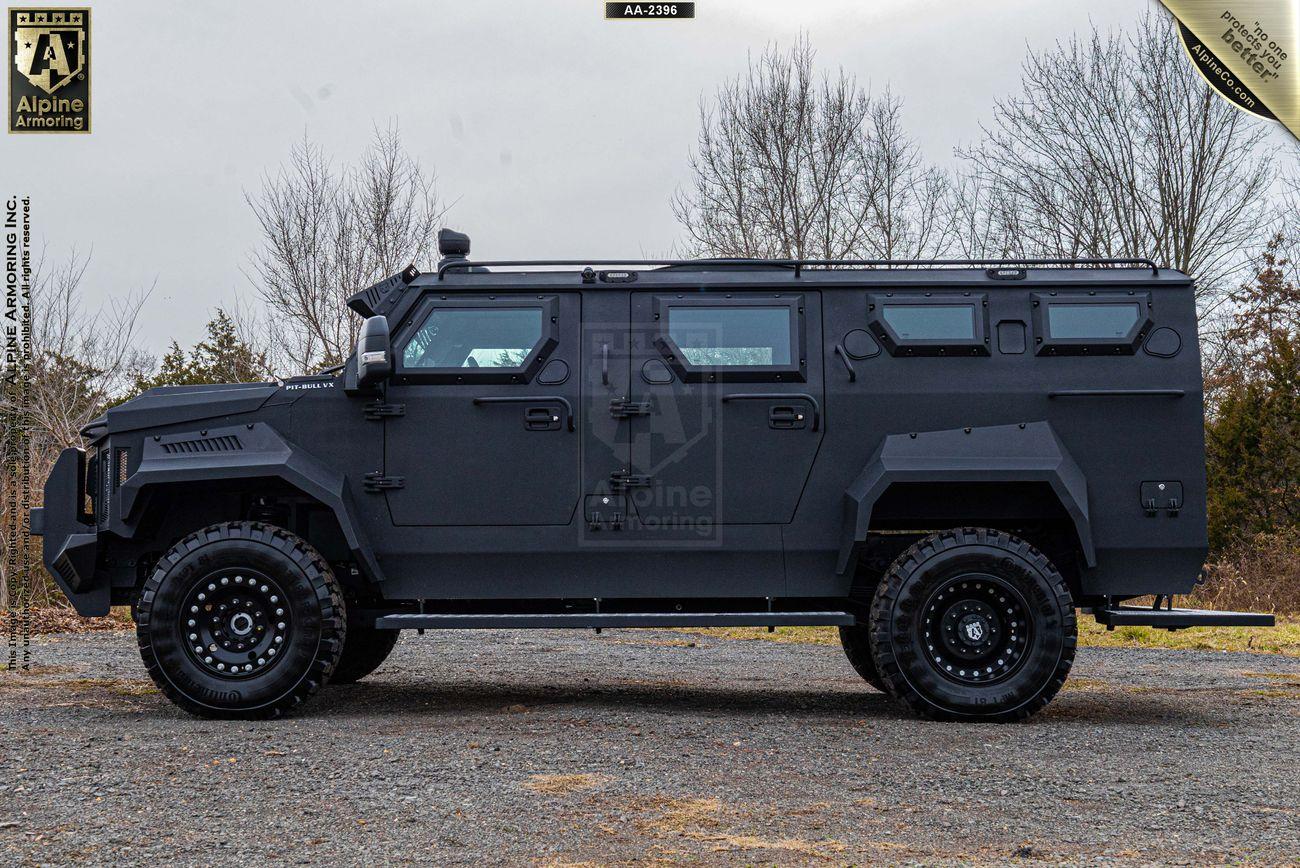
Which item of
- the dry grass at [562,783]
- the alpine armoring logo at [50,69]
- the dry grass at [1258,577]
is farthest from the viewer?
the dry grass at [1258,577]

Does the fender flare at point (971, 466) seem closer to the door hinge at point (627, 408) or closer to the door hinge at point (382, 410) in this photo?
the door hinge at point (627, 408)

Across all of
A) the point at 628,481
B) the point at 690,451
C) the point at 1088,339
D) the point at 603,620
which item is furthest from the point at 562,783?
the point at 1088,339

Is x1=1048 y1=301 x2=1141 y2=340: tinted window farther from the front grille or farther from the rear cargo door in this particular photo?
the front grille

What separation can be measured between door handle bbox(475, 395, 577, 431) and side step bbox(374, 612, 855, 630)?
1.11 m

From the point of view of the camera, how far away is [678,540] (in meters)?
7.14

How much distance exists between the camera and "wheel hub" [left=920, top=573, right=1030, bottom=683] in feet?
22.6

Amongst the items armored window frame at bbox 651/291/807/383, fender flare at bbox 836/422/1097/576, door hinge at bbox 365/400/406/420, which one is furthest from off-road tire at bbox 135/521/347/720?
fender flare at bbox 836/422/1097/576

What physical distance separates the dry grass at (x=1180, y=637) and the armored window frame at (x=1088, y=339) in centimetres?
453

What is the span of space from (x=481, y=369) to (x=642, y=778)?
2933 millimetres

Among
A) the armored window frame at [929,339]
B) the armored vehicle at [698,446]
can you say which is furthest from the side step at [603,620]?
the armored window frame at [929,339]

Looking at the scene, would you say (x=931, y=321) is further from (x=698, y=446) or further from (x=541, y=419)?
(x=541, y=419)

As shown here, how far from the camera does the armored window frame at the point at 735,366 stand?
7184 mm

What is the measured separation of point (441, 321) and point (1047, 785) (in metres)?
4.23

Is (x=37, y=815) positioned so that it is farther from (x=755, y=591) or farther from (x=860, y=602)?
(x=860, y=602)
